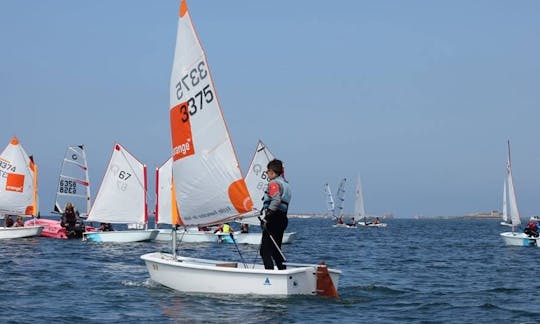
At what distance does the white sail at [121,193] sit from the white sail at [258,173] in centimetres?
517

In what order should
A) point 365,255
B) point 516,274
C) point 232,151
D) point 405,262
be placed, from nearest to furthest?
point 232,151 < point 516,274 < point 405,262 < point 365,255

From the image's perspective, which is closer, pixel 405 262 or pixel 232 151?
pixel 232 151

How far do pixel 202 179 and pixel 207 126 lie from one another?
1122mm

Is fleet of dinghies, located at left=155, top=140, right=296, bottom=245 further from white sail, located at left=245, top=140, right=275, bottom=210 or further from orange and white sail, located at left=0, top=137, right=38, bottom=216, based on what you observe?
orange and white sail, located at left=0, top=137, right=38, bottom=216

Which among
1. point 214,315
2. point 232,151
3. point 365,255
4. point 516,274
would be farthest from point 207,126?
point 365,255

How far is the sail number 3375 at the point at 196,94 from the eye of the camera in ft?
54.5

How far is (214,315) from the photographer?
44.1ft

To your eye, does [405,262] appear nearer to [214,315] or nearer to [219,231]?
[219,231]

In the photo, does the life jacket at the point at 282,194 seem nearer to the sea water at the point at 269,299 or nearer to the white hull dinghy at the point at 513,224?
the sea water at the point at 269,299

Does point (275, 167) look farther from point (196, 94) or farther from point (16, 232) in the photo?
point (16, 232)

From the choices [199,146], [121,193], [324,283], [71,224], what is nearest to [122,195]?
[121,193]

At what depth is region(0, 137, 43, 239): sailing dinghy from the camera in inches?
1572

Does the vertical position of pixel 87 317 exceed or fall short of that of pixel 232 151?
it falls short

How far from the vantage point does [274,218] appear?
15.3m
